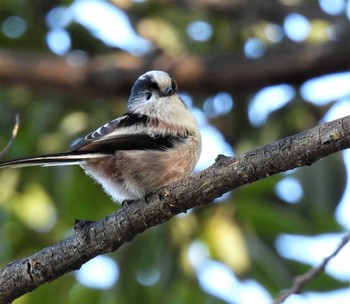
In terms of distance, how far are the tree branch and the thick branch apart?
3.06 m

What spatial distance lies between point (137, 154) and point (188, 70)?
2464mm

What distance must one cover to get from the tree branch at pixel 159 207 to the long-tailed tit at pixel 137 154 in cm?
38

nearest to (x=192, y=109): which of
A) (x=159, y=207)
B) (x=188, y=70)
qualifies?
(x=188, y=70)

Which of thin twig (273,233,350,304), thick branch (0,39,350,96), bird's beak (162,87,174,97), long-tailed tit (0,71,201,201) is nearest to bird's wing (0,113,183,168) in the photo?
long-tailed tit (0,71,201,201)

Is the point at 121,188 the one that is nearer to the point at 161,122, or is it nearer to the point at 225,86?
the point at 161,122

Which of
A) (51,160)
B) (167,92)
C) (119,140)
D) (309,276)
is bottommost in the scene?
(309,276)

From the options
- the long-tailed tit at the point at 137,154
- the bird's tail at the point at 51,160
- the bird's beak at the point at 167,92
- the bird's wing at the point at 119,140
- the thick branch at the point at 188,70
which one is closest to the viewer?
the bird's tail at the point at 51,160

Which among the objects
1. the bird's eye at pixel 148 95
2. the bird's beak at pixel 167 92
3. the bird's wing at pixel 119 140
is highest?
the bird's eye at pixel 148 95

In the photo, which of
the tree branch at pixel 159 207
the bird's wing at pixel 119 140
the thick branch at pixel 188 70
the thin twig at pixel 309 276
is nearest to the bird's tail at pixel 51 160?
the bird's wing at pixel 119 140

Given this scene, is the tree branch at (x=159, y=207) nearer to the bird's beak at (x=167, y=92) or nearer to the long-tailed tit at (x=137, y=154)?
the long-tailed tit at (x=137, y=154)

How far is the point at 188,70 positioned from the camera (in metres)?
6.47

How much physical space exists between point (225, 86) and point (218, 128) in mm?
378

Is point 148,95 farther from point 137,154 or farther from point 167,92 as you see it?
point 137,154

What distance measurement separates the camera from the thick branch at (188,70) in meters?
6.34
